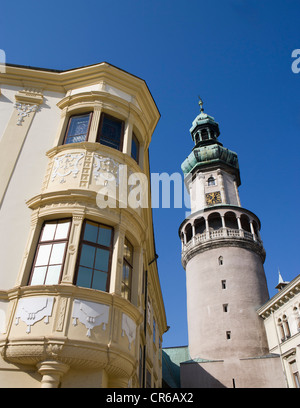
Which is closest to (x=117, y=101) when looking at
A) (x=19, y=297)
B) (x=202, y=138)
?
(x=19, y=297)

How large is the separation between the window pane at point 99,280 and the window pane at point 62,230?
1.37m

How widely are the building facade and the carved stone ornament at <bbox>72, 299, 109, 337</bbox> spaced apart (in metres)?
25.7

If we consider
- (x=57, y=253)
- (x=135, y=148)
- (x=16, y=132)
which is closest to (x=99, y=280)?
(x=57, y=253)

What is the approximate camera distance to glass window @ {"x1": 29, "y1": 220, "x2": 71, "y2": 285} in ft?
31.0

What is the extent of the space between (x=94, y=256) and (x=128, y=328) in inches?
83.2

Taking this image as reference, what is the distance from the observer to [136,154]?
14.2 m

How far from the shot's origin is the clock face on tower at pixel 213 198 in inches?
1869

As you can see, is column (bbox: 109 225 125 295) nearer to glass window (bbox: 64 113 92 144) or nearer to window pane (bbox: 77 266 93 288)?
window pane (bbox: 77 266 93 288)

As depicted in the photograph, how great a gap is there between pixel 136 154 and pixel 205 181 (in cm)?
3754

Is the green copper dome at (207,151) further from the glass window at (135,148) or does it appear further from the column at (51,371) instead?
the column at (51,371)

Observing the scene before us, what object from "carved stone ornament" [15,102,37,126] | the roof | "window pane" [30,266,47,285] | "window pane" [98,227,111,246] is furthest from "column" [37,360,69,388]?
the roof

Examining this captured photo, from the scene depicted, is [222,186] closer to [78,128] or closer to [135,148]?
[135,148]

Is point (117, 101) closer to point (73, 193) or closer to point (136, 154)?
point (136, 154)

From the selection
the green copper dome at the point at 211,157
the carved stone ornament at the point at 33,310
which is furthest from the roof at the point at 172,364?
the carved stone ornament at the point at 33,310
